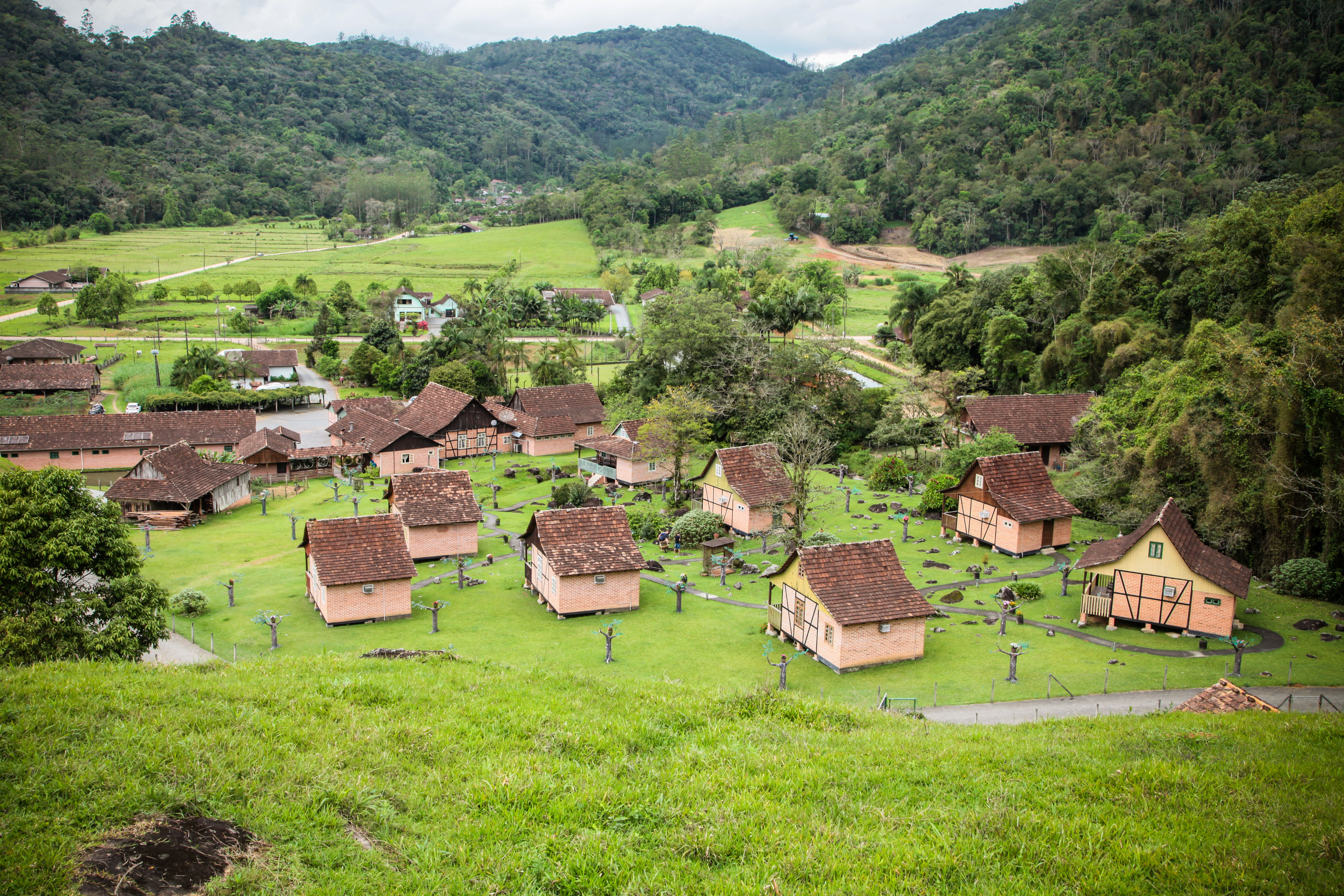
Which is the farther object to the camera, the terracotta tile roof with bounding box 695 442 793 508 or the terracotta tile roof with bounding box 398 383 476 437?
the terracotta tile roof with bounding box 398 383 476 437

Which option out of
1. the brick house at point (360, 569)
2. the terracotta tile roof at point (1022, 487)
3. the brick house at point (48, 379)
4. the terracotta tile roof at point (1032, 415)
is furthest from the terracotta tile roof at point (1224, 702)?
the brick house at point (48, 379)

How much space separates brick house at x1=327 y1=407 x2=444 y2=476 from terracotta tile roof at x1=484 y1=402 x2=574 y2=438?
5.87 metres

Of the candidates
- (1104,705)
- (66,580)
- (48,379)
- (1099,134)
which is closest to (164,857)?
(66,580)

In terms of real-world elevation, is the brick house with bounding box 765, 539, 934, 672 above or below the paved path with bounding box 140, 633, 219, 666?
above

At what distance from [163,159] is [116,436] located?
13260 centimetres

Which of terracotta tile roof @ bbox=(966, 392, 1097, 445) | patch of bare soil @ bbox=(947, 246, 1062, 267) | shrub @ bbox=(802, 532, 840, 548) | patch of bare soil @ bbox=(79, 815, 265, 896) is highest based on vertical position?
patch of bare soil @ bbox=(947, 246, 1062, 267)

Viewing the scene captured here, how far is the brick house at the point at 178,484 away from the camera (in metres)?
41.4

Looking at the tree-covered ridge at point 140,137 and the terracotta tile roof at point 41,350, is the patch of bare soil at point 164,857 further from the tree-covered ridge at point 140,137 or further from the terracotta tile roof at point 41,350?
the tree-covered ridge at point 140,137

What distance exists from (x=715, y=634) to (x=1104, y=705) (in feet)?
37.9

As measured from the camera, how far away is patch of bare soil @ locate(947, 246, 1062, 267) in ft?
342

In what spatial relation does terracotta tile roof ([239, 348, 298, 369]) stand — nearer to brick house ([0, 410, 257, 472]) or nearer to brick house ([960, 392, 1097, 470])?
brick house ([0, 410, 257, 472])

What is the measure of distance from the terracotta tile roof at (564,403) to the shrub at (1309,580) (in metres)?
39.1

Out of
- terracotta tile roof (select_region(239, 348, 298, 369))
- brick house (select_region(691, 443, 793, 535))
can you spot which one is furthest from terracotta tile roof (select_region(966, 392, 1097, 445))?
terracotta tile roof (select_region(239, 348, 298, 369))

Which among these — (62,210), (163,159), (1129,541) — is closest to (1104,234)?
(1129,541)
